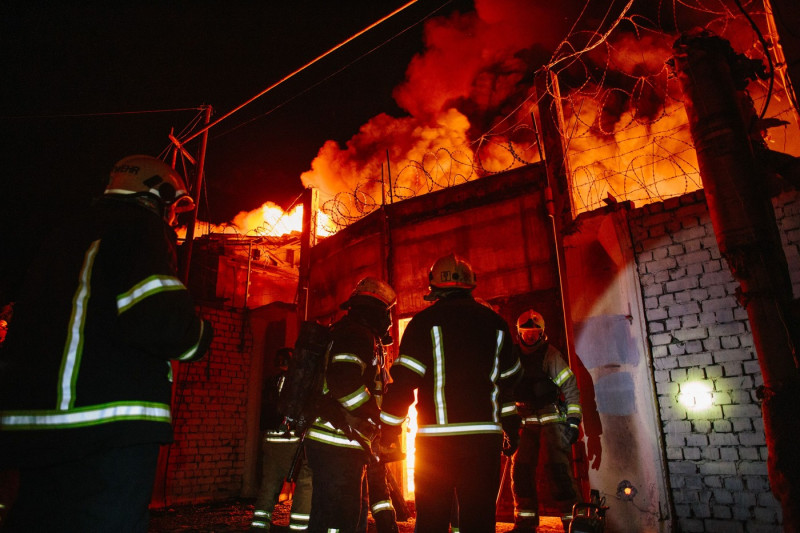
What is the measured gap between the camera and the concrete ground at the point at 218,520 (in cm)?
607

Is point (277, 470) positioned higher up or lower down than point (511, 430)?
lower down

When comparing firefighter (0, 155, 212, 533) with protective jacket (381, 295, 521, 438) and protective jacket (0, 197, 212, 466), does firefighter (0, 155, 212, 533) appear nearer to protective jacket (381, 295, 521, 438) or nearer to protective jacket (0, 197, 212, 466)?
protective jacket (0, 197, 212, 466)

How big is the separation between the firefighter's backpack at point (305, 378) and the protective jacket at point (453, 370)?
962mm

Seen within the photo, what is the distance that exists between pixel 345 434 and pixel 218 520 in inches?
189

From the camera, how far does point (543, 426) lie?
204 inches

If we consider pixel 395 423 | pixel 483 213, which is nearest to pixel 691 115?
pixel 483 213

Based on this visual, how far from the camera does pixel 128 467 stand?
71.4 inches

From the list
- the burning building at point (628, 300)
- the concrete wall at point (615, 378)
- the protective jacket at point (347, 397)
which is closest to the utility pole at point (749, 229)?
the burning building at point (628, 300)

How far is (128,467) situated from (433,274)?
2364 millimetres

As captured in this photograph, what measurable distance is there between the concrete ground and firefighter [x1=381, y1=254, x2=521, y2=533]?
3069 millimetres

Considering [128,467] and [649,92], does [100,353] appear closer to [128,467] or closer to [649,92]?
[128,467]

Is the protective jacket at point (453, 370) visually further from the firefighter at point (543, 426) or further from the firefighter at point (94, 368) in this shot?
the firefighter at point (543, 426)

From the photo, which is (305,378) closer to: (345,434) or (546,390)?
(345,434)

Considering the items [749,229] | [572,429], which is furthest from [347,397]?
[749,229]
